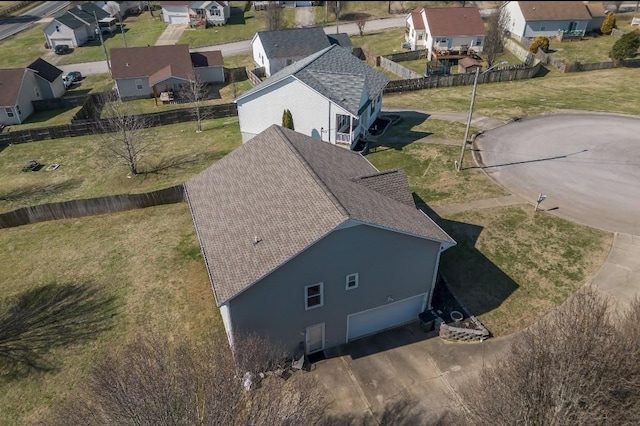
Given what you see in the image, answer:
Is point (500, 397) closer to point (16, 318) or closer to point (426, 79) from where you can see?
point (16, 318)

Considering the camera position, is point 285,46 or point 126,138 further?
point 285,46

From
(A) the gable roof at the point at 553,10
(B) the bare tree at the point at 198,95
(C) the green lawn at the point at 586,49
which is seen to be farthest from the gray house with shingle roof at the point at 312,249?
(A) the gable roof at the point at 553,10

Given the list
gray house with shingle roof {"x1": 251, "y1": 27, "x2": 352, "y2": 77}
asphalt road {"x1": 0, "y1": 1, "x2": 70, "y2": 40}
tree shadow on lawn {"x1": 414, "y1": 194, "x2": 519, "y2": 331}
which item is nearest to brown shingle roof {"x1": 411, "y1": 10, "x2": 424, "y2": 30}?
gray house with shingle roof {"x1": 251, "y1": 27, "x2": 352, "y2": 77}

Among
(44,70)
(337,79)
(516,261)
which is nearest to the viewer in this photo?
(516,261)

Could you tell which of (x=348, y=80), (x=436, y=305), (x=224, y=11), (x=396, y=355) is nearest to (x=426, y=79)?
(x=348, y=80)

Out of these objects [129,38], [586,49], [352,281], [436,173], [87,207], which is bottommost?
[87,207]

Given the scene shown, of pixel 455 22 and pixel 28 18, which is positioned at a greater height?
pixel 455 22

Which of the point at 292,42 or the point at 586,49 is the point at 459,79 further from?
the point at 292,42

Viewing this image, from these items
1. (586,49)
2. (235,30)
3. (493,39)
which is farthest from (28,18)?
(586,49)

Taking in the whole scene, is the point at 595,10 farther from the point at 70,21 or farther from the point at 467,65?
the point at 70,21

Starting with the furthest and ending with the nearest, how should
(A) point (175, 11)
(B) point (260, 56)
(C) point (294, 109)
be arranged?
1. (A) point (175, 11)
2. (B) point (260, 56)
3. (C) point (294, 109)
